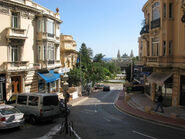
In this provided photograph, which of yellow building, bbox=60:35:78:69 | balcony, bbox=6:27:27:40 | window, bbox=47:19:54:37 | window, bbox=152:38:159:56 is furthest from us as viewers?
yellow building, bbox=60:35:78:69

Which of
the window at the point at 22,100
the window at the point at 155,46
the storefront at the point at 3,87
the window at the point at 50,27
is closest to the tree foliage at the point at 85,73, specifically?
the window at the point at 50,27

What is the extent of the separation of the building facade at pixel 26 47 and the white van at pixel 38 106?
8021 mm

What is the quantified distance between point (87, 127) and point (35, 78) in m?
14.8

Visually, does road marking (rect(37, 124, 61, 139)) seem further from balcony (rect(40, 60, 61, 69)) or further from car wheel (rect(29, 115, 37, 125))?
balcony (rect(40, 60, 61, 69))

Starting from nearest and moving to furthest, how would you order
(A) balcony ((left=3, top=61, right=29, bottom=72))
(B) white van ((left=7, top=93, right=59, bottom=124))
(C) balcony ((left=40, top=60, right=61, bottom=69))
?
1. (B) white van ((left=7, top=93, right=59, bottom=124))
2. (A) balcony ((left=3, top=61, right=29, bottom=72))
3. (C) balcony ((left=40, top=60, right=61, bottom=69))

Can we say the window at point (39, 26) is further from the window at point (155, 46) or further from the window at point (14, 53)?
the window at point (155, 46)

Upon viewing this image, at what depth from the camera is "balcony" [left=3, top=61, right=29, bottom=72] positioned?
21.6 metres

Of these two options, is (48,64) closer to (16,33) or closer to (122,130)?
(16,33)

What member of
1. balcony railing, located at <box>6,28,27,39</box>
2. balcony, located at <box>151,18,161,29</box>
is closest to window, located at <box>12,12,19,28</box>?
balcony railing, located at <box>6,28,27,39</box>

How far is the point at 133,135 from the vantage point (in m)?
11.6

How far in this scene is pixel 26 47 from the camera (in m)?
25.0

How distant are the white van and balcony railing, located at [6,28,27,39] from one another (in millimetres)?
9613

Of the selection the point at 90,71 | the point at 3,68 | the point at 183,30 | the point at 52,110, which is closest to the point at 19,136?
the point at 52,110

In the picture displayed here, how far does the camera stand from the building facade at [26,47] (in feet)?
71.6
